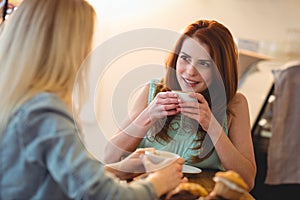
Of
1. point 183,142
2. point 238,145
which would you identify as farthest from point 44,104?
point 238,145

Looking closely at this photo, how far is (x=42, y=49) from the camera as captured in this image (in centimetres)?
86

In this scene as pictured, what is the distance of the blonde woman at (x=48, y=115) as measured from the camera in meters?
0.78

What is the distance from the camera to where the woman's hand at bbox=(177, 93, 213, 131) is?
4.04 ft

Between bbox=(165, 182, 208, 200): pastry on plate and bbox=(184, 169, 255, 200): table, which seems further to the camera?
bbox=(184, 169, 255, 200): table

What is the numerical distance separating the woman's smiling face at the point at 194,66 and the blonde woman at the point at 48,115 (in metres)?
0.47

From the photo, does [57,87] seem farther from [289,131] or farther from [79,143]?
[289,131]

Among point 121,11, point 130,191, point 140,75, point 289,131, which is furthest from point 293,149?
point 130,191

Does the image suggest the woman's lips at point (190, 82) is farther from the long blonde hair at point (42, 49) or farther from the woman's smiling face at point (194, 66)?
the long blonde hair at point (42, 49)

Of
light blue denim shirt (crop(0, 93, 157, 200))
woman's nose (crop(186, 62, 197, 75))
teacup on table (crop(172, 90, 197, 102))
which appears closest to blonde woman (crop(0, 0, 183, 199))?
light blue denim shirt (crop(0, 93, 157, 200))

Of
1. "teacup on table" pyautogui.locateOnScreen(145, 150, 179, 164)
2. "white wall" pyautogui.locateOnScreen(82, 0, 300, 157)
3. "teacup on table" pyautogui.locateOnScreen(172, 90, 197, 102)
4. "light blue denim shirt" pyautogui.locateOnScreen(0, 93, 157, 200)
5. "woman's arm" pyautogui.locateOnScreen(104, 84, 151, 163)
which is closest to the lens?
"light blue denim shirt" pyautogui.locateOnScreen(0, 93, 157, 200)

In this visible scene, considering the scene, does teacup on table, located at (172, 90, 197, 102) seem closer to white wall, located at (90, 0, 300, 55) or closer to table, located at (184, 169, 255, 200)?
table, located at (184, 169, 255, 200)

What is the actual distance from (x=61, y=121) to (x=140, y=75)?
122 centimetres

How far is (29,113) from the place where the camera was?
0.80m

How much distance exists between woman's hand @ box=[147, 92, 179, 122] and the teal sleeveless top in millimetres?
64
